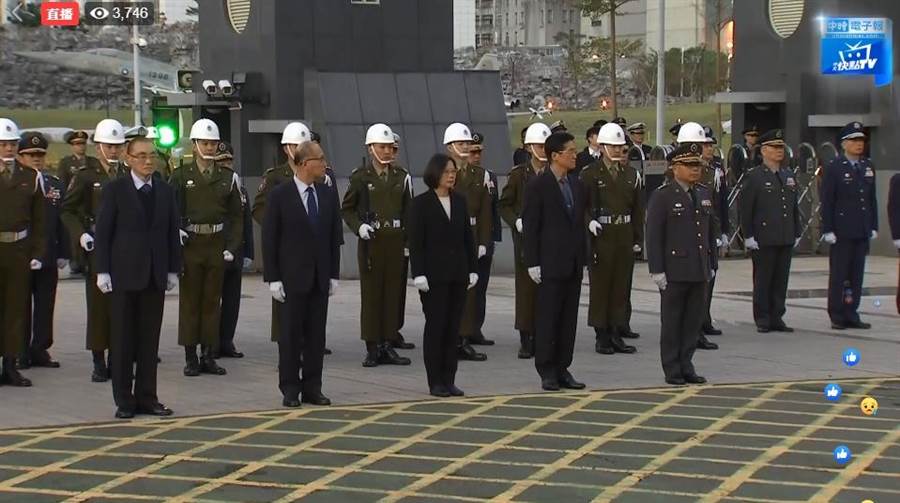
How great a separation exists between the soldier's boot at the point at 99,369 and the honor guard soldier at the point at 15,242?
519 millimetres

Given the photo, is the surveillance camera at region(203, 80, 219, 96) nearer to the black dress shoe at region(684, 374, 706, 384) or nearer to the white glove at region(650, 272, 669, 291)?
the white glove at region(650, 272, 669, 291)

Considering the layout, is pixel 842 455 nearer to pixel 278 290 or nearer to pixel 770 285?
pixel 278 290

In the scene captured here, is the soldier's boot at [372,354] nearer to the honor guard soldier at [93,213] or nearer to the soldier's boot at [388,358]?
the soldier's boot at [388,358]

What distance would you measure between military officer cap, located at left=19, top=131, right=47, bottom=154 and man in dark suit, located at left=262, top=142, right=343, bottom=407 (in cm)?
249

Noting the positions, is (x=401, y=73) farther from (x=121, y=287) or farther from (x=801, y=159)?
(x=121, y=287)

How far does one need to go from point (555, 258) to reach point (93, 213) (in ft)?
13.0

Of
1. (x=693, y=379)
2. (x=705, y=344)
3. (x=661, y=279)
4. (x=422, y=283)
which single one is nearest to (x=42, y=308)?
(x=422, y=283)

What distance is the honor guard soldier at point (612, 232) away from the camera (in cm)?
1446

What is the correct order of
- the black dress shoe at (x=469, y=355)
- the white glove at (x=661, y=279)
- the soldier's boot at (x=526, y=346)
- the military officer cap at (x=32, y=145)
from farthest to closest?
the soldier's boot at (x=526, y=346)
the black dress shoe at (x=469, y=355)
the military officer cap at (x=32, y=145)
the white glove at (x=661, y=279)

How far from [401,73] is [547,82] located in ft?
307

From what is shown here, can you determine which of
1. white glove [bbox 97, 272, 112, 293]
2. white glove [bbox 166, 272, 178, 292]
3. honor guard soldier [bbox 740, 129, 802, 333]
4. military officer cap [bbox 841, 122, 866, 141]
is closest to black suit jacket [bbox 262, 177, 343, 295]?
white glove [bbox 166, 272, 178, 292]

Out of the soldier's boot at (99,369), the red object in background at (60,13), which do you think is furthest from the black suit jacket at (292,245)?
the red object in background at (60,13)

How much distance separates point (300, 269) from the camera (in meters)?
11.4

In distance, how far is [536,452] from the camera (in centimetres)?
975
